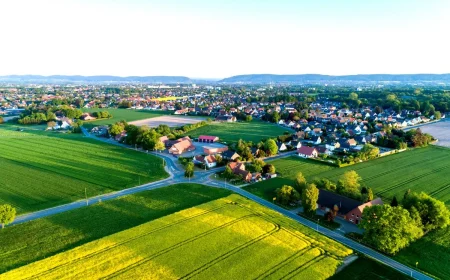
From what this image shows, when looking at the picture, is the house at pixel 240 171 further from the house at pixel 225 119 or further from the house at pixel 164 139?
the house at pixel 225 119

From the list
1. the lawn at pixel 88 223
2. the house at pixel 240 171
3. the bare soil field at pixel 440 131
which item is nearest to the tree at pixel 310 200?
the lawn at pixel 88 223

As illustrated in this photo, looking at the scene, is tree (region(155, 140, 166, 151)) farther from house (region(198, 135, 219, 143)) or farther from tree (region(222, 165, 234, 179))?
tree (region(222, 165, 234, 179))

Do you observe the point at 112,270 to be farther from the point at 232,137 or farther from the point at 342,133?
the point at 342,133

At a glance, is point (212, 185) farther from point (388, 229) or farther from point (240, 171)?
point (388, 229)

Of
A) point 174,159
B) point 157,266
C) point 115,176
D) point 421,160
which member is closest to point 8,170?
point 115,176

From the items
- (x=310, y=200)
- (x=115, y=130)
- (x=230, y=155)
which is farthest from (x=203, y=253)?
(x=115, y=130)

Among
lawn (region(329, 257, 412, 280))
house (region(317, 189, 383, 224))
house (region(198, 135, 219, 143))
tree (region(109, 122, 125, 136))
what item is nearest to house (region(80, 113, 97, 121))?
tree (region(109, 122, 125, 136))

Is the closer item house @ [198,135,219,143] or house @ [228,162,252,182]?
house @ [228,162,252,182]
